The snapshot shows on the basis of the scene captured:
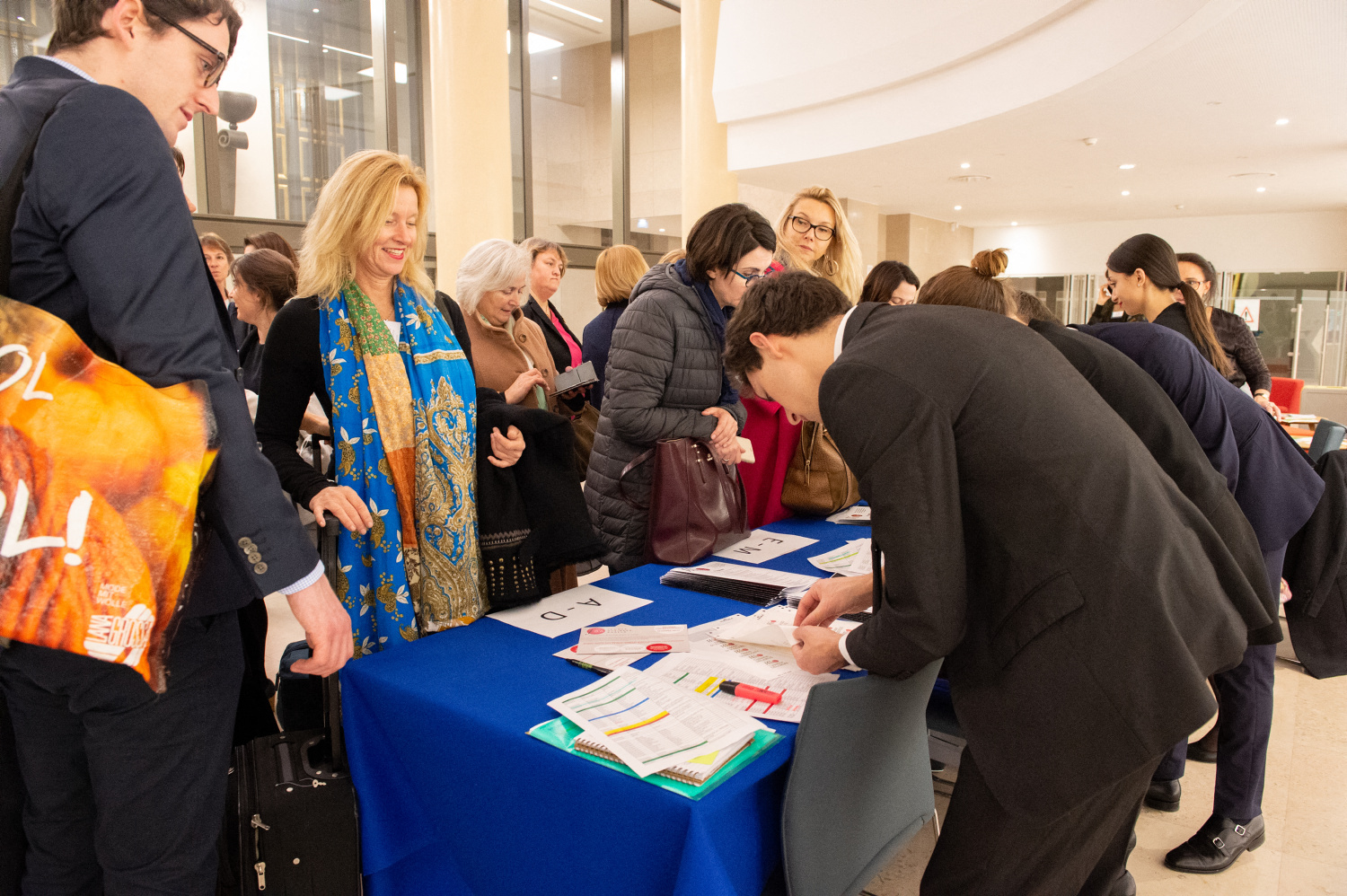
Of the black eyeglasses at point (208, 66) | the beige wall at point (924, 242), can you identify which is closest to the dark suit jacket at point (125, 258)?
the black eyeglasses at point (208, 66)

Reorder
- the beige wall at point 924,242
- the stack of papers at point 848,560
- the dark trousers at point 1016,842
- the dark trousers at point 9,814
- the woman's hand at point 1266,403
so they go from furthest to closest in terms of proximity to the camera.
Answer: the beige wall at point 924,242 → the woman's hand at point 1266,403 → the stack of papers at point 848,560 → the dark trousers at point 1016,842 → the dark trousers at point 9,814

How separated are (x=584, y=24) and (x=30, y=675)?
1116 cm

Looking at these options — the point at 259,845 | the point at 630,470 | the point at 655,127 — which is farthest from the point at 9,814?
the point at 655,127

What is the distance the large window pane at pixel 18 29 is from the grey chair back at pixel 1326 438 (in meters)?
7.50

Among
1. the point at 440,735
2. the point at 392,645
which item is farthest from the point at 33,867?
the point at 392,645

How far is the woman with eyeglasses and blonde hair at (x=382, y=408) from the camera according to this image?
190 cm

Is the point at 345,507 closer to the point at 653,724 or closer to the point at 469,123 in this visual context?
the point at 653,724

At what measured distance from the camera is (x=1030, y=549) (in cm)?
123

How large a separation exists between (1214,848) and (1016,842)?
4.55 feet

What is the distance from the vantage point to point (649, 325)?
8.17 feet

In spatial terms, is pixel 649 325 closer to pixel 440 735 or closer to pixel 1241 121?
pixel 440 735

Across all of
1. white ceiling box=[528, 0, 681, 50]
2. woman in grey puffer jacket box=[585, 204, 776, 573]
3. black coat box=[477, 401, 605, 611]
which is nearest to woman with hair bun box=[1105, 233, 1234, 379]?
woman in grey puffer jacket box=[585, 204, 776, 573]

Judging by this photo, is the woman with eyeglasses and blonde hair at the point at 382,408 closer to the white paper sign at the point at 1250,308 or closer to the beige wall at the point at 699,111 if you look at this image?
the beige wall at the point at 699,111

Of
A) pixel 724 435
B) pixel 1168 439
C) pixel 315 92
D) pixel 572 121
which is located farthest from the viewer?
pixel 572 121
